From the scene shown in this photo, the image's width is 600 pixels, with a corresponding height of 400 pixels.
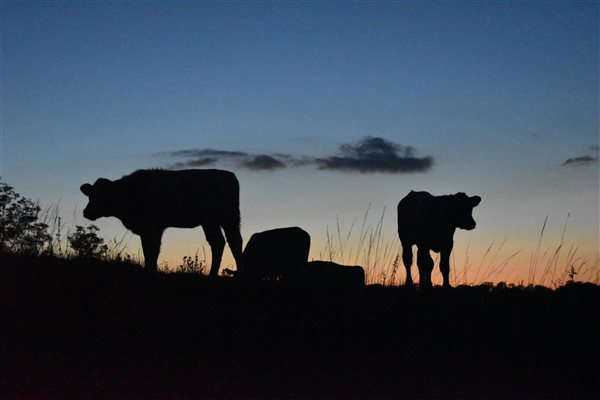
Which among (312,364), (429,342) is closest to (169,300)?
(312,364)

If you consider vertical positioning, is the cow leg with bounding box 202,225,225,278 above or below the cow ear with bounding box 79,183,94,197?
below

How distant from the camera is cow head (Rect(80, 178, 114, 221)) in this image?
673 inches

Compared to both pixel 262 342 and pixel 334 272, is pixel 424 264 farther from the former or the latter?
pixel 262 342

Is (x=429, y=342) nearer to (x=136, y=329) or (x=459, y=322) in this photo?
(x=459, y=322)

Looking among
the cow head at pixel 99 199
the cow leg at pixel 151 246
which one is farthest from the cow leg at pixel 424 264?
the cow head at pixel 99 199

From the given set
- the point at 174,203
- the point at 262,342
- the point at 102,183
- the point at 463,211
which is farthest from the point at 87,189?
the point at 262,342

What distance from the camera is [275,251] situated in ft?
64.1

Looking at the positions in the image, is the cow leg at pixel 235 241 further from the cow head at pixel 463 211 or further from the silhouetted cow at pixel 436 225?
the cow head at pixel 463 211

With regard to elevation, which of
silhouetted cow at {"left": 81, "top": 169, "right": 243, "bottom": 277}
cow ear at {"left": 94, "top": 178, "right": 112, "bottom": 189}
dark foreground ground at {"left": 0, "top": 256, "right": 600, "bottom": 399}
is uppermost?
cow ear at {"left": 94, "top": 178, "right": 112, "bottom": 189}

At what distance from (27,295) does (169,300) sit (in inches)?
77.1

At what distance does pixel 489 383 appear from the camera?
8141mm

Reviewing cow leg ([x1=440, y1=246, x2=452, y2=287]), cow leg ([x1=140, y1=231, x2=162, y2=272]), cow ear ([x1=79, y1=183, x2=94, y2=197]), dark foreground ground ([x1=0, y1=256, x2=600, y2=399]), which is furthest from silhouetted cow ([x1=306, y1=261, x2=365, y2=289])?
cow ear ([x1=79, y1=183, x2=94, y2=197])

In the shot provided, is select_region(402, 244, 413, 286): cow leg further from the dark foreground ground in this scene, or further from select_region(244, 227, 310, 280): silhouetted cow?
the dark foreground ground

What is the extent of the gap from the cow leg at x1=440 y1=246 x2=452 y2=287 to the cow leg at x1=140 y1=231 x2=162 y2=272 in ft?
22.8
